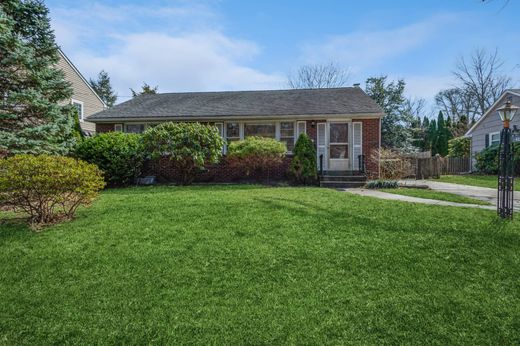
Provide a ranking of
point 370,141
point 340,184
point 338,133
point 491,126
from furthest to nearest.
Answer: point 491,126
point 338,133
point 370,141
point 340,184

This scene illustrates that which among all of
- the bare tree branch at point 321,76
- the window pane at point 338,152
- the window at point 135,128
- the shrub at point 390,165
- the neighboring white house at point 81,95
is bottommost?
the shrub at point 390,165

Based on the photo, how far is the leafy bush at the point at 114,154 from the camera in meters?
11.0

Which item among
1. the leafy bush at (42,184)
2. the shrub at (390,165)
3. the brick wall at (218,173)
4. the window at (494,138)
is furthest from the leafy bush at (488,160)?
the leafy bush at (42,184)

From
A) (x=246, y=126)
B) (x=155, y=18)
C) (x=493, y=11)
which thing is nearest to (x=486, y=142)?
(x=246, y=126)

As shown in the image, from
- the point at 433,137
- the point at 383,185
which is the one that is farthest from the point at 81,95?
the point at 433,137

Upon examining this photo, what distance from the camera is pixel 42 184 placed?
5.59 meters

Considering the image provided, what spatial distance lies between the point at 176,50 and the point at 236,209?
11214mm

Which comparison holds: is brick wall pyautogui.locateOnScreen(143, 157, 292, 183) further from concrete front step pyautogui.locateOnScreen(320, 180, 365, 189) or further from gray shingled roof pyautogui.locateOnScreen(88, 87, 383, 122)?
gray shingled roof pyautogui.locateOnScreen(88, 87, 383, 122)

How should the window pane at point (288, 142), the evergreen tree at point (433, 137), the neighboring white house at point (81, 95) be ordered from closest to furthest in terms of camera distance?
1. the window pane at point (288, 142)
2. the neighboring white house at point (81, 95)
3. the evergreen tree at point (433, 137)

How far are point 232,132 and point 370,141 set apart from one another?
6.04m

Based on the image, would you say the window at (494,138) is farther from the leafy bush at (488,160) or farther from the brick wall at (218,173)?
the brick wall at (218,173)

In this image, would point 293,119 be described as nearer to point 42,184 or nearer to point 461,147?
point 42,184

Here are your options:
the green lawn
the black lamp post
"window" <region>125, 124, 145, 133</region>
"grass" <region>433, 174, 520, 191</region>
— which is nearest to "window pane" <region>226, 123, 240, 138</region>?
"window" <region>125, 124, 145, 133</region>

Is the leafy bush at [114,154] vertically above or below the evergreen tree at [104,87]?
below
